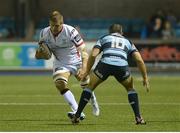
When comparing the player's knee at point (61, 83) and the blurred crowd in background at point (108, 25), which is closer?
the player's knee at point (61, 83)

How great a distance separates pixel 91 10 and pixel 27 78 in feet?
38.3

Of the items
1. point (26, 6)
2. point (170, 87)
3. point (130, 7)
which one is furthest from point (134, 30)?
point (170, 87)

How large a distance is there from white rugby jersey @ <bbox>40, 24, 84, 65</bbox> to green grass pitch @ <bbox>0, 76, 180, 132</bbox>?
3.75 feet

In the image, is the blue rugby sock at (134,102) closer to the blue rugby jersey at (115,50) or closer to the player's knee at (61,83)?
the blue rugby jersey at (115,50)

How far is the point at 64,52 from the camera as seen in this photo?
13367 mm

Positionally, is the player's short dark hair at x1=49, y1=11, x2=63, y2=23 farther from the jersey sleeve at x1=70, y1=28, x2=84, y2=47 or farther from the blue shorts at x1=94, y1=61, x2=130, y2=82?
the blue shorts at x1=94, y1=61, x2=130, y2=82

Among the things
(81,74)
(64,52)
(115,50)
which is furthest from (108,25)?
(115,50)

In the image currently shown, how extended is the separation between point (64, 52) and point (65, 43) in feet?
0.72

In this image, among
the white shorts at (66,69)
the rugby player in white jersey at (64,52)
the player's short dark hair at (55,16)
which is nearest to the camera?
the player's short dark hair at (55,16)

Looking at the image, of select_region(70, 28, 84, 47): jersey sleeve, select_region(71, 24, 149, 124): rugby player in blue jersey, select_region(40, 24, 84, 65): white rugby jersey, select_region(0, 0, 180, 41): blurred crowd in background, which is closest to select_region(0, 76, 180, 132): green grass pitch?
select_region(71, 24, 149, 124): rugby player in blue jersey

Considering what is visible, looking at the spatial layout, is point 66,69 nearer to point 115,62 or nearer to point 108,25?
point 115,62

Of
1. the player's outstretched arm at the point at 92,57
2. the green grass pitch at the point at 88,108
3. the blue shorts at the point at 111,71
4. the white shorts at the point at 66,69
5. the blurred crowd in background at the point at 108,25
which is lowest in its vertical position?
the blurred crowd in background at the point at 108,25

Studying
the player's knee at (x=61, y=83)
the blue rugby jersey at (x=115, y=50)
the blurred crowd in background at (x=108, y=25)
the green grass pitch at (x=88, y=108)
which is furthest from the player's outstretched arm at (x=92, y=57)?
the blurred crowd in background at (x=108, y=25)

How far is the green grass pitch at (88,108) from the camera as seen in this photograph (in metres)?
12.2
